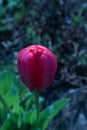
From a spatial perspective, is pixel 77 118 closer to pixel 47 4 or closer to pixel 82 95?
pixel 82 95

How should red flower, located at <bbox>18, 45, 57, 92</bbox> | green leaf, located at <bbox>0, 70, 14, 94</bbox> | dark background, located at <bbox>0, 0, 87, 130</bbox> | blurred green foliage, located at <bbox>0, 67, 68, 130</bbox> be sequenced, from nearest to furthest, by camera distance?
red flower, located at <bbox>18, 45, 57, 92</bbox>, blurred green foliage, located at <bbox>0, 67, 68, 130</bbox>, green leaf, located at <bbox>0, 70, 14, 94</bbox>, dark background, located at <bbox>0, 0, 87, 130</bbox>

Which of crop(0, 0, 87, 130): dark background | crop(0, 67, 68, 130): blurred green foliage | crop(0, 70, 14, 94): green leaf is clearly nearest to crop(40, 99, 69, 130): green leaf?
crop(0, 67, 68, 130): blurred green foliage

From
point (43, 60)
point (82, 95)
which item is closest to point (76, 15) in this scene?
point (82, 95)

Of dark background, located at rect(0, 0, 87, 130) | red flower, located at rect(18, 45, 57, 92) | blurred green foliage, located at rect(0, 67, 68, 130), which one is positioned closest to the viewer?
red flower, located at rect(18, 45, 57, 92)

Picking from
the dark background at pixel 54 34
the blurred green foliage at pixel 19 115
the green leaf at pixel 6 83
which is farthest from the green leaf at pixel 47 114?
the dark background at pixel 54 34

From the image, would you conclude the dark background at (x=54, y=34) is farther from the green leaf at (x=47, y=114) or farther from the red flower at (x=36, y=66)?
the red flower at (x=36, y=66)

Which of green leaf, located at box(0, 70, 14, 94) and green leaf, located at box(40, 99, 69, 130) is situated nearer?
green leaf, located at box(40, 99, 69, 130)

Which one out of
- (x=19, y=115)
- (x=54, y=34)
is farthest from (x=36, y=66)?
(x=54, y=34)

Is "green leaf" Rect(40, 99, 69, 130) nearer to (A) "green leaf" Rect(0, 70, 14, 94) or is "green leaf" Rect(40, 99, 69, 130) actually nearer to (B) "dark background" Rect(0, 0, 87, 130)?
(A) "green leaf" Rect(0, 70, 14, 94)
